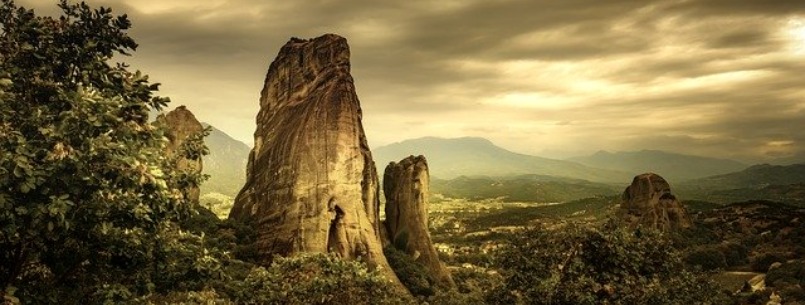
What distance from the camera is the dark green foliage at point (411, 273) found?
209ft

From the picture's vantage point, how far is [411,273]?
215 ft

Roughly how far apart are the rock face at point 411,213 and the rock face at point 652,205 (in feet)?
176

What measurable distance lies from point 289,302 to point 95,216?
37.4ft

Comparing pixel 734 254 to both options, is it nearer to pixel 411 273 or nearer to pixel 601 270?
pixel 411 273

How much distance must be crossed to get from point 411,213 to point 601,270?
2264 inches

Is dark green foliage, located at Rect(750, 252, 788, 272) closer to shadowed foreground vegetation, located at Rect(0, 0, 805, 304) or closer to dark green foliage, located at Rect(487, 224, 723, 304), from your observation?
dark green foliage, located at Rect(487, 224, 723, 304)

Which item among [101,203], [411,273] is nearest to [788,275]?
[411,273]

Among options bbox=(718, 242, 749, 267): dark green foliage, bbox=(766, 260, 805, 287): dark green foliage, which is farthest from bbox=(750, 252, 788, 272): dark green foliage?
bbox=(766, 260, 805, 287): dark green foliage

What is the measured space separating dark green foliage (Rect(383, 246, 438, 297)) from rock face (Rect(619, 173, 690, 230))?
198 feet

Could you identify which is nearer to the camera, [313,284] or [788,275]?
[313,284]

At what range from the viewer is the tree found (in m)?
11.0

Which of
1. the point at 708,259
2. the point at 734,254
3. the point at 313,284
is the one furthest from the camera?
the point at 734,254

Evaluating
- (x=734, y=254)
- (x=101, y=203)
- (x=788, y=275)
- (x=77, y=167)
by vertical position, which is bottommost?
(x=734, y=254)

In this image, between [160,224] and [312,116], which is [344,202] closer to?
[312,116]
